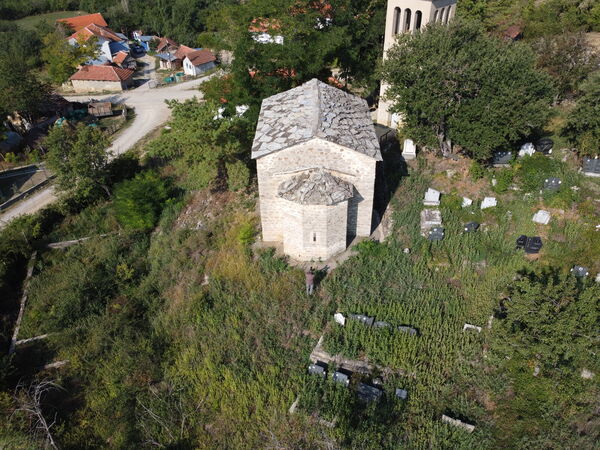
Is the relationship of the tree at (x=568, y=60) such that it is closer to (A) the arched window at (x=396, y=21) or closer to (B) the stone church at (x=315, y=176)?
(A) the arched window at (x=396, y=21)

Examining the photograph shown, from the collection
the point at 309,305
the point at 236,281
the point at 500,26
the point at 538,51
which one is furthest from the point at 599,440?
the point at 500,26

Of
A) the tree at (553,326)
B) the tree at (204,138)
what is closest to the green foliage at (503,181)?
the tree at (553,326)

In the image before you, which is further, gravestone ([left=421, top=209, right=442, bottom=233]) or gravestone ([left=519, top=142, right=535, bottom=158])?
gravestone ([left=519, top=142, right=535, bottom=158])

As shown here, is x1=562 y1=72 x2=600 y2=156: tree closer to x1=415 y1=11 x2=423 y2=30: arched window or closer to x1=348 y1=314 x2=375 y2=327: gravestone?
x1=415 y1=11 x2=423 y2=30: arched window

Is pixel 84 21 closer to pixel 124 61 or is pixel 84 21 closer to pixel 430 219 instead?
pixel 124 61

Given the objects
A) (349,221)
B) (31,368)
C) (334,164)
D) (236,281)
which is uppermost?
Answer: (334,164)

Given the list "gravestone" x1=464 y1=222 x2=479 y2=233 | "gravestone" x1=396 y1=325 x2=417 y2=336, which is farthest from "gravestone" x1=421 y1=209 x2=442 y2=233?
"gravestone" x1=396 y1=325 x2=417 y2=336

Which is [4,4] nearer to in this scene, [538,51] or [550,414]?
Result: [538,51]
